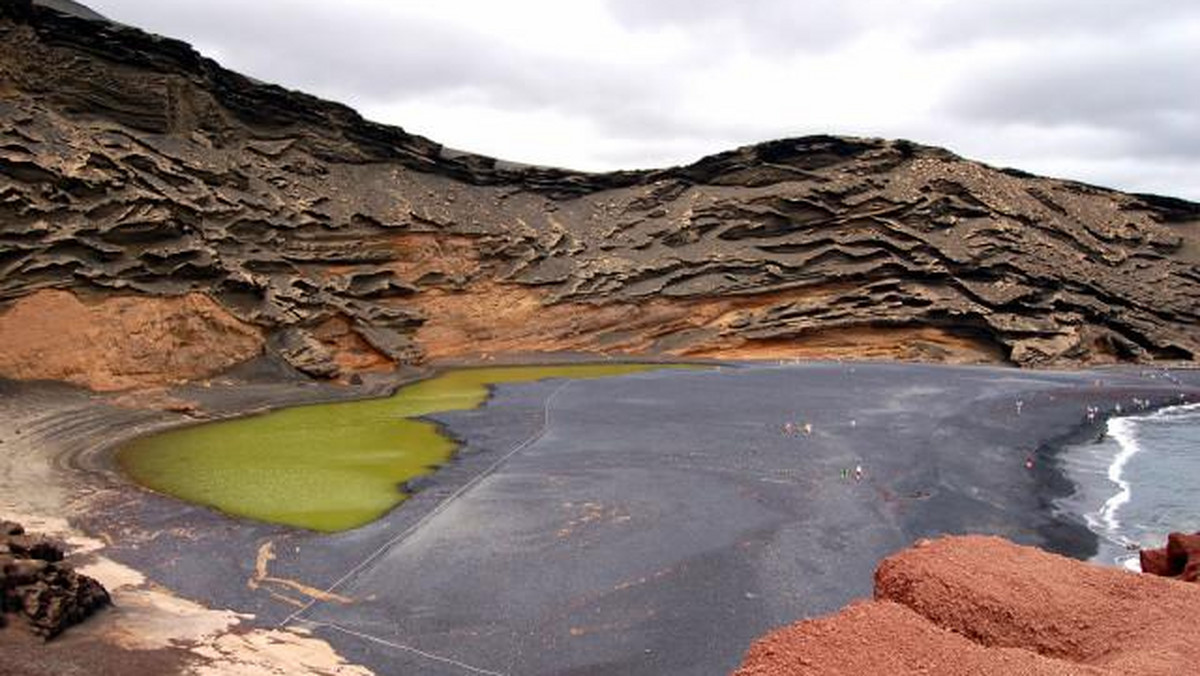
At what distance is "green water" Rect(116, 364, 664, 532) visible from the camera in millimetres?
18281

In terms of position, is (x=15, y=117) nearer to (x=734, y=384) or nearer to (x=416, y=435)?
(x=416, y=435)

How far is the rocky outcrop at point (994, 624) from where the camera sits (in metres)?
5.64

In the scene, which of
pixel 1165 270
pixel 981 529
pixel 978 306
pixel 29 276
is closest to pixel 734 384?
pixel 981 529

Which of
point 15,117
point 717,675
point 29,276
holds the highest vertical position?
point 15,117

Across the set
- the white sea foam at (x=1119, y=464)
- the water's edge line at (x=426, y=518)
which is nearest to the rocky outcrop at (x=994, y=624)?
the water's edge line at (x=426, y=518)

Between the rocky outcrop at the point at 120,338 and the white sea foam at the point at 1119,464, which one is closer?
the white sea foam at the point at 1119,464

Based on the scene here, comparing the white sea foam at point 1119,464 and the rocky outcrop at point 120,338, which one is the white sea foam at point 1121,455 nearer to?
the white sea foam at point 1119,464

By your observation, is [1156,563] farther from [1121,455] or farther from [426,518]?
[1121,455]

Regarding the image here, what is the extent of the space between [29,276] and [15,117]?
267 inches

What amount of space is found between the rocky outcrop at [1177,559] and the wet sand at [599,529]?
494 cm

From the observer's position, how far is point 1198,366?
160 ft

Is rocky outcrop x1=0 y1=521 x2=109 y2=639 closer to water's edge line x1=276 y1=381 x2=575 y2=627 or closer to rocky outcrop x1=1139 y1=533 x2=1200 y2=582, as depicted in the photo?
water's edge line x1=276 y1=381 x2=575 y2=627

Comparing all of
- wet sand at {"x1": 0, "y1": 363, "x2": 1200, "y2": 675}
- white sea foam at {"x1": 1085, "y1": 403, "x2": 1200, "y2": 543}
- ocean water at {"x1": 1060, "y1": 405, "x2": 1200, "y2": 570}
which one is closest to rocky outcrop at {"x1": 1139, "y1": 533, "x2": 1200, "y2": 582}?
wet sand at {"x1": 0, "y1": 363, "x2": 1200, "y2": 675}

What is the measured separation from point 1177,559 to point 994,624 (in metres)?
4.30
